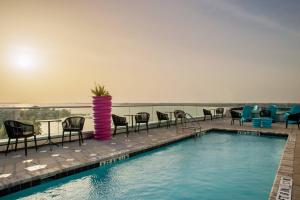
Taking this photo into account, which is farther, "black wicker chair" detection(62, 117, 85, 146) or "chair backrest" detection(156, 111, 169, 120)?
"chair backrest" detection(156, 111, 169, 120)

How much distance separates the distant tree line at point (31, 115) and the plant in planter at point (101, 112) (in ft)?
2.94

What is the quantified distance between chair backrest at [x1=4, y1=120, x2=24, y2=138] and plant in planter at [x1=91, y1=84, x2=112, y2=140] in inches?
100.0

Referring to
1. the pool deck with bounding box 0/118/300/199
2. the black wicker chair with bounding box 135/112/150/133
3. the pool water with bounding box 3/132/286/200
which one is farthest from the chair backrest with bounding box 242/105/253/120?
the black wicker chair with bounding box 135/112/150/133

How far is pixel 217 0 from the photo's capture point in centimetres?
1212

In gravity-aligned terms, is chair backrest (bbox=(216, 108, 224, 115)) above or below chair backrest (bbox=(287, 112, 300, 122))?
above

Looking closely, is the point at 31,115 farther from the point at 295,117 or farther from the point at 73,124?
the point at 295,117

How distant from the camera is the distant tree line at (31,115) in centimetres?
653

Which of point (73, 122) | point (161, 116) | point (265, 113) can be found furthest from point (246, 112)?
point (73, 122)

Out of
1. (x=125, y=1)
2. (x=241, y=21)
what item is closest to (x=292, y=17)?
(x=241, y=21)

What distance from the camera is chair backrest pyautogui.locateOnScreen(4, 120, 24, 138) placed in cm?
580

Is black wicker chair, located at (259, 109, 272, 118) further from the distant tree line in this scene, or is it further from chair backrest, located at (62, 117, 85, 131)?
the distant tree line

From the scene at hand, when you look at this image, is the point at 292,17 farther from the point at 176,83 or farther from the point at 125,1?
the point at 176,83

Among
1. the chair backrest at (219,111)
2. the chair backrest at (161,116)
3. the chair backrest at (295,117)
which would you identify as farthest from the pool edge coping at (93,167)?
the chair backrest at (219,111)

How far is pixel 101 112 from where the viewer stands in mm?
8102
